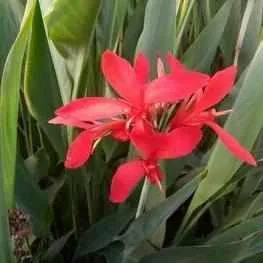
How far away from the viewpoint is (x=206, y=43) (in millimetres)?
527

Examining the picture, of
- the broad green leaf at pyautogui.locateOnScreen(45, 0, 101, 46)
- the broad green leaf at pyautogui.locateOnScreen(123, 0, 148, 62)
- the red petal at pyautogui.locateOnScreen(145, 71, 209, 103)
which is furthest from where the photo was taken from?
the broad green leaf at pyautogui.locateOnScreen(123, 0, 148, 62)

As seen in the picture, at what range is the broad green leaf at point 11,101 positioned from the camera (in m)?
0.35

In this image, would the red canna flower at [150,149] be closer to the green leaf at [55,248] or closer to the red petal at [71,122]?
the red petal at [71,122]

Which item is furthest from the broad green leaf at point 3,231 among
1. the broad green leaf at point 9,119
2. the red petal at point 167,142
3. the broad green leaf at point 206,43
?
the broad green leaf at point 206,43

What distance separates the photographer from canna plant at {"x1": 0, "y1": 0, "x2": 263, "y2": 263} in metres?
0.30

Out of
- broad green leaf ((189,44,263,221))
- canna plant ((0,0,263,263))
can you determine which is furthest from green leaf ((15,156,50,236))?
broad green leaf ((189,44,263,221))

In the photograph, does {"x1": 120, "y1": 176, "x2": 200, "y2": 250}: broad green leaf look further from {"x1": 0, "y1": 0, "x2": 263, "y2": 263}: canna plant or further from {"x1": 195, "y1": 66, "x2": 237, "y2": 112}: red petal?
{"x1": 195, "y1": 66, "x2": 237, "y2": 112}: red petal

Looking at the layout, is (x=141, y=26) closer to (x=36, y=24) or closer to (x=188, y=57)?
(x=188, y=57)

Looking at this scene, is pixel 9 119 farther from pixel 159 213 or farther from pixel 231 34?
pixel 231 34

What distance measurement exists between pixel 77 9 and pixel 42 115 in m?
0.09

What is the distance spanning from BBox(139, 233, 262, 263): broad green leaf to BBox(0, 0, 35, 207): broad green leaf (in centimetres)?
11

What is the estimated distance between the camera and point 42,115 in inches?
17.8

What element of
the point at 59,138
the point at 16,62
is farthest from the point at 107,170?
the point at 16,62

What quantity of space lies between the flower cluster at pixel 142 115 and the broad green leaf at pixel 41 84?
11 centimetres
